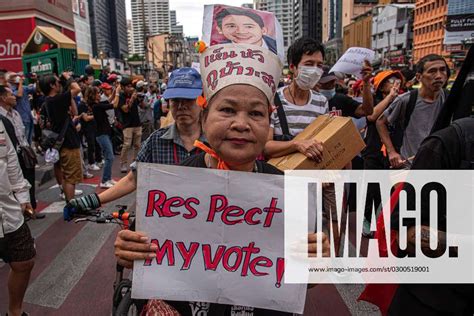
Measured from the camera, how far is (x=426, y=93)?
404 centimetres

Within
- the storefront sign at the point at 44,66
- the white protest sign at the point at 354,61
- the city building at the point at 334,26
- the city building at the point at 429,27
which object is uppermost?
the city building at the point at 334,26

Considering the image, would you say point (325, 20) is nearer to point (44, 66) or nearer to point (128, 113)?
point (44, 66)

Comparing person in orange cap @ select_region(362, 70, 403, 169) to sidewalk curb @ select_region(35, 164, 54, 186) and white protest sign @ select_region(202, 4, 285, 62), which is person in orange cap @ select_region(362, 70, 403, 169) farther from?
sidewalk curb @ select_region(35, 164, 54, 186)

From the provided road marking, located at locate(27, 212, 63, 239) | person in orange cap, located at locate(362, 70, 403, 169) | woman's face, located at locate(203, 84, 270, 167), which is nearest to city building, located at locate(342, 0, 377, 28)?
person in orange cap, located at locate(362, 70, 403, 169)

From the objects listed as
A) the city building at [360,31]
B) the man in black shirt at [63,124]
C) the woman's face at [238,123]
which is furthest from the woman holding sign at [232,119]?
the city building at [360,31]

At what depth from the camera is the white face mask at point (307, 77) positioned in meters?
3.43

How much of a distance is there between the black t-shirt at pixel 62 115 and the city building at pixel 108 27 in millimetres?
131980

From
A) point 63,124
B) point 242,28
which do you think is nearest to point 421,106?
point 242,28

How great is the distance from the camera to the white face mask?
3430mm

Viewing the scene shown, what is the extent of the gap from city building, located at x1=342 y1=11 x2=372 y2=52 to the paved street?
108 meters

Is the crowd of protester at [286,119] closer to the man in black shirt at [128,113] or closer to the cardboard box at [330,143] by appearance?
the cardboard box at [330,143]

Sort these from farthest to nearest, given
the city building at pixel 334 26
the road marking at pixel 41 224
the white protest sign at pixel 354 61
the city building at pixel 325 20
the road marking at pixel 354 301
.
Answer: the city building at pixel 325 20, the city building at pixel 334 26, the road marking at pixel 41 224, the white protest sign at pixel 354 61, the road marking at pixel 354 301

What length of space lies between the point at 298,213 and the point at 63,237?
16.2ft

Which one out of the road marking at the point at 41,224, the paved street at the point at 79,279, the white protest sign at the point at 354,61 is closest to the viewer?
the paved street at the point at 79,279
